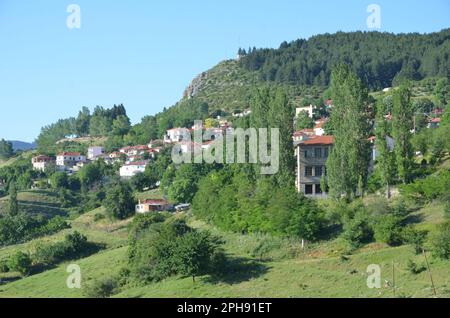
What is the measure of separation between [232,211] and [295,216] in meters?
5.75

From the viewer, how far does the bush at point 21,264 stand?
40.6 meters

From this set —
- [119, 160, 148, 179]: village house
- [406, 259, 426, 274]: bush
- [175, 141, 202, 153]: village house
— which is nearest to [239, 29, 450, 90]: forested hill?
[175, 141, 202, 153]: village house

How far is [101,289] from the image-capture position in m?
32.2

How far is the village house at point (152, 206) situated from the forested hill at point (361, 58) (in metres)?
61.8

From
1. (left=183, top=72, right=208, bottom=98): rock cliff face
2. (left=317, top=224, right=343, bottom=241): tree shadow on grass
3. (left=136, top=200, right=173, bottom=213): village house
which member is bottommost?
(left=136, top=200, right=173, bottom=213): village house

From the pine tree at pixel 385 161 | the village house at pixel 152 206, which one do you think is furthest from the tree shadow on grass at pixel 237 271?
the village house at pixel 152 206

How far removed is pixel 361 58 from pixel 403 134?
9354 cm

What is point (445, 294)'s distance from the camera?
23.4 metres

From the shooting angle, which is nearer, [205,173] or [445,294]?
[445,294]

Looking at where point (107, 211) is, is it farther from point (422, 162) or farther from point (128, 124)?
point (128, 124)

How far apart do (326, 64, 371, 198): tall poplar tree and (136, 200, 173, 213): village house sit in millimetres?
20832

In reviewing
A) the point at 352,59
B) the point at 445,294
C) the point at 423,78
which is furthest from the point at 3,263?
the point at 352,59

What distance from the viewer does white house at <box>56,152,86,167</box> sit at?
9762cm

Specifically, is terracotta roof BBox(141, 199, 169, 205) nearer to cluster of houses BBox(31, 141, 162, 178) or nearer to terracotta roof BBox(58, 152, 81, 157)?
cluster of houses BBox(31, 141, 162, 178)
